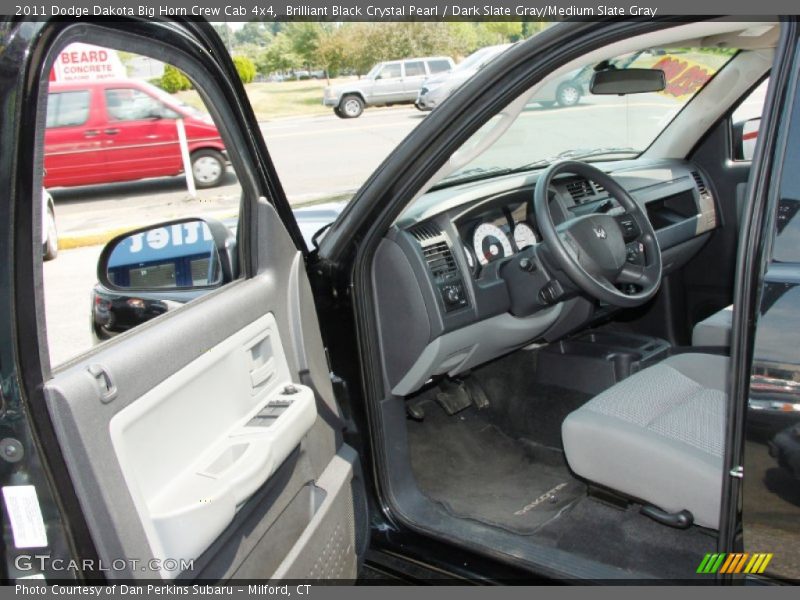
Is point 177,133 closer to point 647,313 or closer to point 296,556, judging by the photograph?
point 296,556

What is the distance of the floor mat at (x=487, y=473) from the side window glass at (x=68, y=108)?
161 centimetres

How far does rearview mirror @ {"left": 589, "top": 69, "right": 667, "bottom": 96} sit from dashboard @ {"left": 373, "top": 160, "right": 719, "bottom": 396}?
48cm

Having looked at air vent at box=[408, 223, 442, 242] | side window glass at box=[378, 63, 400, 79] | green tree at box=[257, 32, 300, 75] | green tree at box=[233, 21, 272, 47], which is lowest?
air vent at box=[408, 223, 442, 242]

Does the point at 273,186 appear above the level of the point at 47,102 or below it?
below

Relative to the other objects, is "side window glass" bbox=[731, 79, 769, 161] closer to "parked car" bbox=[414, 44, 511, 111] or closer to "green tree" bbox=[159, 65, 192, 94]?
"parked car" bbox=[414, 44, 511, 111]

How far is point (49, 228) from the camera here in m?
1.35

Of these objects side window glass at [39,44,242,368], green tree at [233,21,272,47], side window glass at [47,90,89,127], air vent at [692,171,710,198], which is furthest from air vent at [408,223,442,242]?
air vent at [692,171,710,198]

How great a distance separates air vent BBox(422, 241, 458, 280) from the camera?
8.32 feet

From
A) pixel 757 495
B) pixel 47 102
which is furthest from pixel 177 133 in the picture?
pixel 757 495

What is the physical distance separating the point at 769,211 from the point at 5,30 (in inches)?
54.2

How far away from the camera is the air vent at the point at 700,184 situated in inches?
144

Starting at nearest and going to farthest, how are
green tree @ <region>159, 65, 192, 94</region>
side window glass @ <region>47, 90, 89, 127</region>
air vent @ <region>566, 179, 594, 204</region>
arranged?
side window glass @ <region>47, 90, 89, 127</region>, green tree @ <region>159, 65, 192, 94</region>, air vent @ <region>566, 179, 594, 204</region>

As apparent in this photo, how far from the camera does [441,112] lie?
203cm

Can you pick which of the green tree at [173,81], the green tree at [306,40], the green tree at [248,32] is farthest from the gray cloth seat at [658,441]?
the green tree at [306,40]
